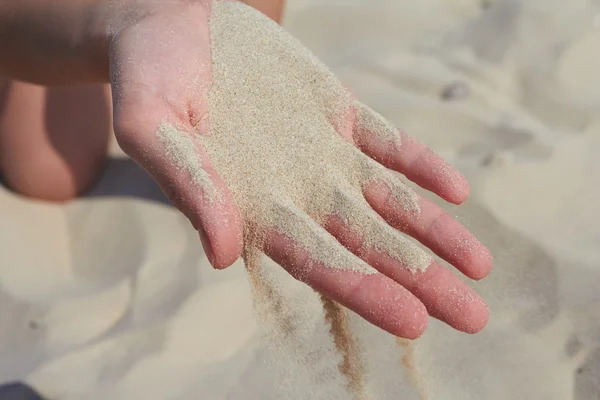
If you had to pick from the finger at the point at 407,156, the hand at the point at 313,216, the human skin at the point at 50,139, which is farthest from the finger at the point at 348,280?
the human skin at the point at 50,139

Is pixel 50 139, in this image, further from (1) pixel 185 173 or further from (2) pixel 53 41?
(1) pixel 185 173

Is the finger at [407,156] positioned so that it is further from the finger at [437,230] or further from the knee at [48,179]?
the knee at [48,179]

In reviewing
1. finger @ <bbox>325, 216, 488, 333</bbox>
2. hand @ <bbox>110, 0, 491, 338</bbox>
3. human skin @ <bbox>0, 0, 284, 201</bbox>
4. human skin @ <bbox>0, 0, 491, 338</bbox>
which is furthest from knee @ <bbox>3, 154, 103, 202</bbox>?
finger @ <bbox>325, 216, 488, 333</bbox>

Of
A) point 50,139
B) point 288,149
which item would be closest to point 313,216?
point 288,149

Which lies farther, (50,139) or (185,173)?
(50,139)

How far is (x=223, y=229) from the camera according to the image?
0.99 metres

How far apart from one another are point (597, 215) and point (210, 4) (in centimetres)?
114

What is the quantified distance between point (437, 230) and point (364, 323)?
346 millimetres

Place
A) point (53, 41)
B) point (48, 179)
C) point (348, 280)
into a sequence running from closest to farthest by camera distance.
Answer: point (348, 280) < point (53, 41) < point (48, 179)

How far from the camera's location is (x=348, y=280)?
100cm

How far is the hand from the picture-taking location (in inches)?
39.3

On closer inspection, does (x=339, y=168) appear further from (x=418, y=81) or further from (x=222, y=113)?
(x=418, y=81)

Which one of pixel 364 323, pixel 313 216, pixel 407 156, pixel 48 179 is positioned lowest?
pixel 48 179

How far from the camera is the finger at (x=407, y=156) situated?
117 centimetres
